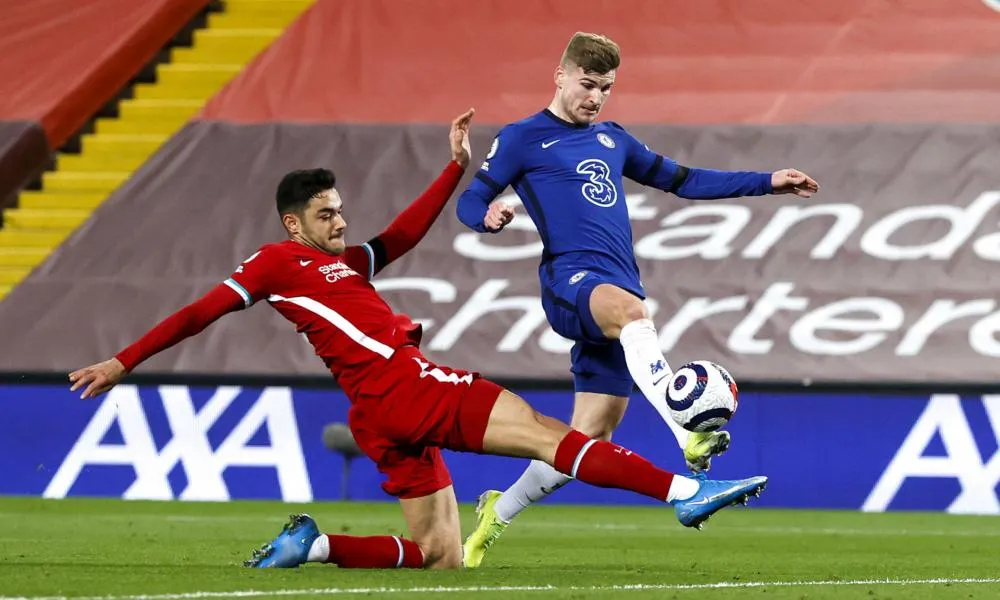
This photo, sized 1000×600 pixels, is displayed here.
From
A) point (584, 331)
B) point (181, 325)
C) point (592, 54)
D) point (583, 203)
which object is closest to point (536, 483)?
point (584, 331)

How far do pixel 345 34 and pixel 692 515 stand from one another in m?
9.40

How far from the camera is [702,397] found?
554cm

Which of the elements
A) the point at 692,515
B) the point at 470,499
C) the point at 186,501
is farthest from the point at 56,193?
the point at 692,515

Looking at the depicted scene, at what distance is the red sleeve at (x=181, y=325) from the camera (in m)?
5.48

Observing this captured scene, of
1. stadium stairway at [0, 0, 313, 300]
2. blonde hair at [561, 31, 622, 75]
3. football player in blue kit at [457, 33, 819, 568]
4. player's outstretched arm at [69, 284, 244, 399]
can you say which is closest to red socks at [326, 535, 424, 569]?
football player in blue kit at [457, 33, 819, 568]

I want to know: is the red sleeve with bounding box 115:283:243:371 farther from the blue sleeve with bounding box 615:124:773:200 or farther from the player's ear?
the blue sleeve with bounding box 615:124:773:200

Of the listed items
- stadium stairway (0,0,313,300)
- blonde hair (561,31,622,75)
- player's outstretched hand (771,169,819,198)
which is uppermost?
blonde hair (561,31,622,75)

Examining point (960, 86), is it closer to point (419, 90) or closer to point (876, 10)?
point (876, 10)

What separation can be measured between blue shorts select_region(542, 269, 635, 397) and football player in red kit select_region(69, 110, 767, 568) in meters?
0.57

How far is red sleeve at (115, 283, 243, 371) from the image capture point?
5.48 meters

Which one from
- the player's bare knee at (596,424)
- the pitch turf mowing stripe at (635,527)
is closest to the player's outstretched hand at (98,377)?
the player's bare knee at (596,424)

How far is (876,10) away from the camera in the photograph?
13711mm

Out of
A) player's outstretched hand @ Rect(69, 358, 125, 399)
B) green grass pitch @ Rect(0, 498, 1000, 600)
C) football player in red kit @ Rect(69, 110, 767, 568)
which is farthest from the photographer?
football player in red kit @ Rect(69, 110, 767, 568)

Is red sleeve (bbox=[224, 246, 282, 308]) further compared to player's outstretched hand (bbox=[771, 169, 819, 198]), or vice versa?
player's outstretched hand (bbox=[771, 169, 819, 198])
